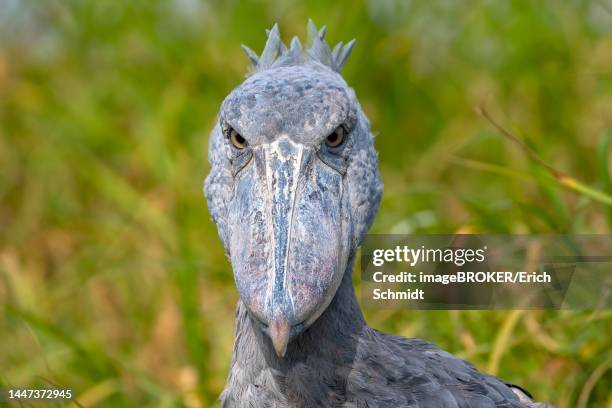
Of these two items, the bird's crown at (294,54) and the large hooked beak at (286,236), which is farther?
the bird's crown at (294,54)

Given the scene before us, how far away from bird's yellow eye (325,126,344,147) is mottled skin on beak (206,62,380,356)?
0.01m

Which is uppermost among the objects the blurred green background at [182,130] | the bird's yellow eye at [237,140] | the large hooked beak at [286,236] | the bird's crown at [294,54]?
the blurred green background at [182,130]

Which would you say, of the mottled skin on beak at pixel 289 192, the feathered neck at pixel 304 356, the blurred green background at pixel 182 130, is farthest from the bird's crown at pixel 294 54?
the blurred green background at pixel 182 130

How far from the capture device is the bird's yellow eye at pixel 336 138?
172 cm

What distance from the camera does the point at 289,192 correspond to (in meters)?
1.63

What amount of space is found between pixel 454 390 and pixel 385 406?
192 millimetres

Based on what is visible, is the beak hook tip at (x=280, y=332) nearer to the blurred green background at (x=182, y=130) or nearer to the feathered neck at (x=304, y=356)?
the feathered neck at (x=304, y=356)

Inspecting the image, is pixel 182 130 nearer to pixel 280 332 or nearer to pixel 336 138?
pixel 336 138

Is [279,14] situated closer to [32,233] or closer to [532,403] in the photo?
[32,233]

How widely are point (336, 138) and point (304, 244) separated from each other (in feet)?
0.88

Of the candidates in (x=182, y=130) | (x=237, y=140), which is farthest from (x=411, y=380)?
(x=182, y=130)

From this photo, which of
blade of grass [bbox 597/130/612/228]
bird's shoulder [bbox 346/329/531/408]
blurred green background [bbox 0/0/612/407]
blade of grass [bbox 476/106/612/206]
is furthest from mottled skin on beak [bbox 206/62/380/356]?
blurred green background [bbox 0/0/612/407]

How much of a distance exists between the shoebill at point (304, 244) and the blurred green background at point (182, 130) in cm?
132

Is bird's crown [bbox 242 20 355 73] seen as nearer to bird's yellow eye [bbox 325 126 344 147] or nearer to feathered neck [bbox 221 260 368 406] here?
bird's yellow eye [bbox 325 126 344 147]
